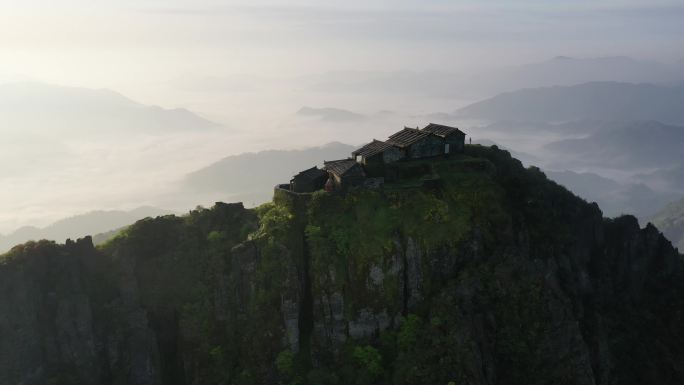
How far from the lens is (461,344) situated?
170 ft

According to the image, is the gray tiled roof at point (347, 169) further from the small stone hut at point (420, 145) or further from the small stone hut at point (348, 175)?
the small stone hut at point (420, 145)

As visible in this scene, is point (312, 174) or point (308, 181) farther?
point (312, 174)

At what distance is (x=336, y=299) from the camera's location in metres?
55.2

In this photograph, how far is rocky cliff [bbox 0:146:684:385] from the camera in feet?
175

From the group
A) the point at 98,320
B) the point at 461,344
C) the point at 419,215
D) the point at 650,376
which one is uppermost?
the point at 419,215

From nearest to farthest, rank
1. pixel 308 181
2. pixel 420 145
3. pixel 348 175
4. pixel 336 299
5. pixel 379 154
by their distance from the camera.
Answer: pixel 336 299, pixel 348 175, pixel 308 181, pixel 379 154, pixel 420 145

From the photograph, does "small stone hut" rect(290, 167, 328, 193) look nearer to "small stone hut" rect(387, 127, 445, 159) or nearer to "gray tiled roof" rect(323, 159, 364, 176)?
"gray tiled roof" rect(323, 159, 364, 176)

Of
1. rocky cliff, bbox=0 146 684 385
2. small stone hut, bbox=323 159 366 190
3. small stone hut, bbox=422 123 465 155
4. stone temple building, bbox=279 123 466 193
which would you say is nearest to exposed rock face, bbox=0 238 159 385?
rocky cliff, bbox=0 146 684 385

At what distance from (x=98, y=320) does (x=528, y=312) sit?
4294 cm

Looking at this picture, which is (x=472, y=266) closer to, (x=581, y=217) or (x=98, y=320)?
(x=581, y=217)

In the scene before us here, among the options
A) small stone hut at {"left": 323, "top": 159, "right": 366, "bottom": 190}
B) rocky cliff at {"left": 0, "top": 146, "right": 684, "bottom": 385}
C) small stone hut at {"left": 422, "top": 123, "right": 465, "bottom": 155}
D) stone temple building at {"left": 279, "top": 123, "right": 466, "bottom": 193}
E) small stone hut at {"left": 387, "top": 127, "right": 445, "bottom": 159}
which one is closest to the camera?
rocky cliff at {"left": 0, "top": 146, "right": 684, "bottom": 385}

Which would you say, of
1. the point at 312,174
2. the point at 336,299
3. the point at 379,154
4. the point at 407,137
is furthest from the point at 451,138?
the point at 336,299

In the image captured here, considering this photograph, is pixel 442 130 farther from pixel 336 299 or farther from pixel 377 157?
pixel 336 299

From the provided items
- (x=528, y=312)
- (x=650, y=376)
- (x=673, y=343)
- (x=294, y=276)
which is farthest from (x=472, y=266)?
(x=673, y=343)
